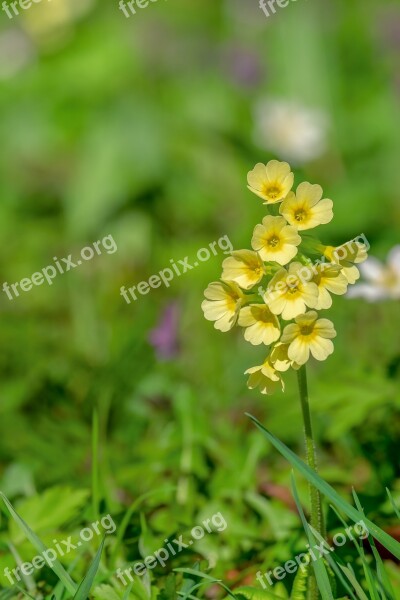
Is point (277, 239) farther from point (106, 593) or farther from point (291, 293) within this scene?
point (106, 593)

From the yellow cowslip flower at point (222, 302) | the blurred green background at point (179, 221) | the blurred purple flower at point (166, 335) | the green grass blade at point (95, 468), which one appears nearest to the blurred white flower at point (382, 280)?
the blurred green background at point (179, 221)

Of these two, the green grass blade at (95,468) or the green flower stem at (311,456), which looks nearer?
the green flower stem at (311,456)

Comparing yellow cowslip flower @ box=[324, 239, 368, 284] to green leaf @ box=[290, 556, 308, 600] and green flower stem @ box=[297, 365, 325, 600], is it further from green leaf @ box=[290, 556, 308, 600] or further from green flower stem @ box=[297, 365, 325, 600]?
green leaf @ box=[290, 556, 308, 600]

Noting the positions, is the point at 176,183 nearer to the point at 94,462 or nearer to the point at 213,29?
the point at 213,29

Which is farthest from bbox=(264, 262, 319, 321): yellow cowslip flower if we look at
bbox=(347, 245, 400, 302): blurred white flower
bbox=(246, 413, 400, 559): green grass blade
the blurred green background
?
bbox=(347, 245, 400, 302): blurred white flower

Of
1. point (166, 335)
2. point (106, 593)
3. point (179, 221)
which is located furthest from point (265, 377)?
point (179, 221)

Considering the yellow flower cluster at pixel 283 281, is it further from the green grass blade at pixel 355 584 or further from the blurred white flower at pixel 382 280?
the blurred white flower at pixel 382 280
